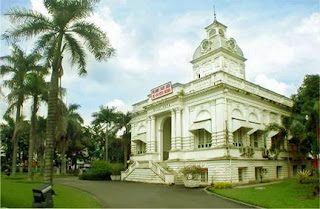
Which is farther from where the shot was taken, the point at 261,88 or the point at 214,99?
the point at 261,88

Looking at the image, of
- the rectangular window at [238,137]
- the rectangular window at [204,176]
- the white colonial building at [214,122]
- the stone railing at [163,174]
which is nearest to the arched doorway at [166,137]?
the white colonial building at [214,122]

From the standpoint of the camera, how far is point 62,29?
59.2 ft

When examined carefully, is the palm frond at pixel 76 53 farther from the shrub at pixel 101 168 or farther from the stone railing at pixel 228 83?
the shrub at pixel 101 168

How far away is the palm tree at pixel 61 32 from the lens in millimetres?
17438

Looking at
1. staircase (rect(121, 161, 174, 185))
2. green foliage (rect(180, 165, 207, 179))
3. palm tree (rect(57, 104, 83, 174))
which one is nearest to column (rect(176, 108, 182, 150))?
staircase (rect(121, 161, 174, 185))

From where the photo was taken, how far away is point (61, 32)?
18.0 metres

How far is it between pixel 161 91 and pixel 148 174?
9.37m

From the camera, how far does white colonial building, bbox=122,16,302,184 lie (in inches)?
987

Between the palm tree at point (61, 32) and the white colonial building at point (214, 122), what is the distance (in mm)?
12015

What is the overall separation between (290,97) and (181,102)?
1303 cm

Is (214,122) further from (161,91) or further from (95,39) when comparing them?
(95,39)

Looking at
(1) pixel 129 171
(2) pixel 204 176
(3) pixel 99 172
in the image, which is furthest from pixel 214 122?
(3) pixel 99 172

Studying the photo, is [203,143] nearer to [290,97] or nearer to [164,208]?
[290,97]

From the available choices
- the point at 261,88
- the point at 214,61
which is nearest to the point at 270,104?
the point at 261,88
